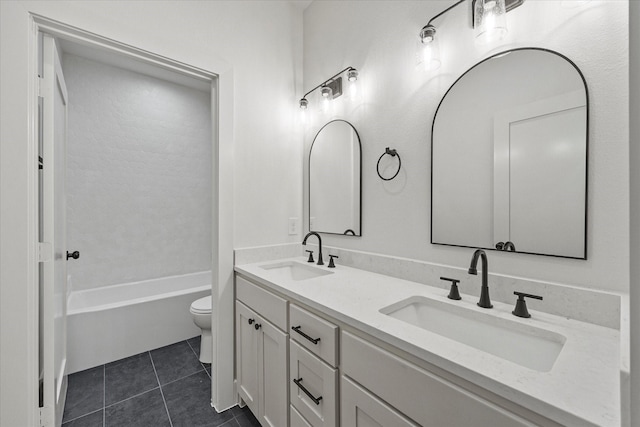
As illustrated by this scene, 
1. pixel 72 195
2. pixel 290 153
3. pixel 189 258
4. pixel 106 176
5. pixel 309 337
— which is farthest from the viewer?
pixel 189 258

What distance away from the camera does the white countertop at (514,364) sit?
0.53 metres

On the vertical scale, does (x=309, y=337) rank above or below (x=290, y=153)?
below

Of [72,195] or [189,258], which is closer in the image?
[72,195]

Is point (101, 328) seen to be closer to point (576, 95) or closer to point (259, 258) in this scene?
point (259, 258)

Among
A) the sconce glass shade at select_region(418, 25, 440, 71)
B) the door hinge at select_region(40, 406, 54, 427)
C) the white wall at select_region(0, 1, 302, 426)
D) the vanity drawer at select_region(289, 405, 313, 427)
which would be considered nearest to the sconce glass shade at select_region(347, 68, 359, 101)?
the sconce glass shade at select_region(418, 25, 440, 71)

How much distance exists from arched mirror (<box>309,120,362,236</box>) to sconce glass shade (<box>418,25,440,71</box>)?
0.54 meters

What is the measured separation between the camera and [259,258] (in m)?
1.92

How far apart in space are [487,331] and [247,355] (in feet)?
4.20

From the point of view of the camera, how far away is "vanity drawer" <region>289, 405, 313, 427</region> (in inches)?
46.0

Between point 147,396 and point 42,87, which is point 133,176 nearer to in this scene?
point 42,87

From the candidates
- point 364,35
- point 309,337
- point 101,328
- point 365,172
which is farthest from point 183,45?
point 101,328

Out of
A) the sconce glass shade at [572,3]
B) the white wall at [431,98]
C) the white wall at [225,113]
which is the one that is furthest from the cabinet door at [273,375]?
the sconce glass shade at [572,3]

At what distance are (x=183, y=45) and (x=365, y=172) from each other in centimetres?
130

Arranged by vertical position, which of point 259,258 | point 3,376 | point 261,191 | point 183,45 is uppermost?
point 183,45
